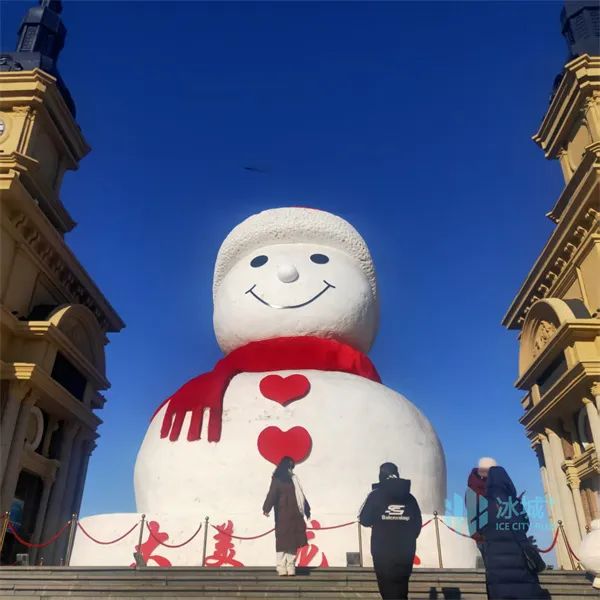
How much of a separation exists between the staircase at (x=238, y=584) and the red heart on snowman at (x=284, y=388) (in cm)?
273

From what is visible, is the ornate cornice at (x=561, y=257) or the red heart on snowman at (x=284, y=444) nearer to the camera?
the red heart on snowman at (x=284, y=444)

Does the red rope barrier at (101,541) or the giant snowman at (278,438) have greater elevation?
the giant snowman at (278,438)

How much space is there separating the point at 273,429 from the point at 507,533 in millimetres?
4283

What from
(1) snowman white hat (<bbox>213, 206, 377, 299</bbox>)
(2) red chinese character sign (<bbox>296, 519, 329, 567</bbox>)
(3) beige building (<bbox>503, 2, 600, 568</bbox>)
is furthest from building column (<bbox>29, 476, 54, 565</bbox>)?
(3) beige building (<bbox>503, 2, 600, 568</bbox>)

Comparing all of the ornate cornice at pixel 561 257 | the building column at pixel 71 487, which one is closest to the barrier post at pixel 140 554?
the building column at pixel 71 487

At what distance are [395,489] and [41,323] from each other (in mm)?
9612

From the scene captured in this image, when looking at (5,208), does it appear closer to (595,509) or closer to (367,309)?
(367,309)

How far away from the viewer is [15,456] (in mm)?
11344

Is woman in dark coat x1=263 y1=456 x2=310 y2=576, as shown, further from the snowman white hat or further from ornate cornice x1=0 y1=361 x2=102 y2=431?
ornate cornice x1=0 y1=361 x2=102 y2=431

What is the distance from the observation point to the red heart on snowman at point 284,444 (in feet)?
29.0

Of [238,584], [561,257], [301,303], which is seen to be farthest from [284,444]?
[561,257]

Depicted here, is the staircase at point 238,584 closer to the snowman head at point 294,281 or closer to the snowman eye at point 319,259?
the snowman head at point 294,281

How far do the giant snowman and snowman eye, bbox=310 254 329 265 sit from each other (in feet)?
0.46

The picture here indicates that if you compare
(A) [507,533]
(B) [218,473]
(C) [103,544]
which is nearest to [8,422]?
(C) [103,544]
